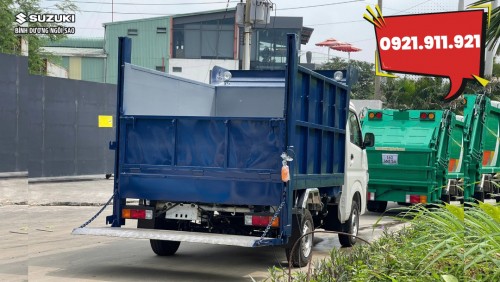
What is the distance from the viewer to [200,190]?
9.94 metres

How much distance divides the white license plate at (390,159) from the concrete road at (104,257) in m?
1.57

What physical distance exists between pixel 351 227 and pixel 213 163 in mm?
3868

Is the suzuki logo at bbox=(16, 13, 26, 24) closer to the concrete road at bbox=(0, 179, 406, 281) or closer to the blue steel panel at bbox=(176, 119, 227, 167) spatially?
the concrete road at bbox=(0, 179, 406, 281)

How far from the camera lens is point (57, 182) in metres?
24.2

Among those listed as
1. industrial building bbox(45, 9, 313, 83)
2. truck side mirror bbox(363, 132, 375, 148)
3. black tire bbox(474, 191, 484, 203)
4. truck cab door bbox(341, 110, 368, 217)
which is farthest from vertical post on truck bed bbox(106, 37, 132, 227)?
industrial building bbox(45, 9, 313, 83)

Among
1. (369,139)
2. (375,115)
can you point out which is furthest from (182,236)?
(375,115)

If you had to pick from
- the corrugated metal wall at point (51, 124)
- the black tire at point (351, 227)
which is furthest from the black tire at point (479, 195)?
the corrugated metal wall at point (51, 124)

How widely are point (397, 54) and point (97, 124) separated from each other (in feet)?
32.1

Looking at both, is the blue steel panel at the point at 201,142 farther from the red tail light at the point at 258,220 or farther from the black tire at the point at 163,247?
the black tire at the point at 163,247

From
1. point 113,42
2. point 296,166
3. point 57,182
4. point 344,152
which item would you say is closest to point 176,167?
point 296,166

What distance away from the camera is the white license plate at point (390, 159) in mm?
17953

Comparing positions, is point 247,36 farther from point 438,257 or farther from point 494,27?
point 438,257

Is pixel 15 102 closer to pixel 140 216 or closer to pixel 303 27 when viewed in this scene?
pixel 140 216

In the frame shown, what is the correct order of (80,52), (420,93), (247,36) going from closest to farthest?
(247,36), (420,93), (80,52)
